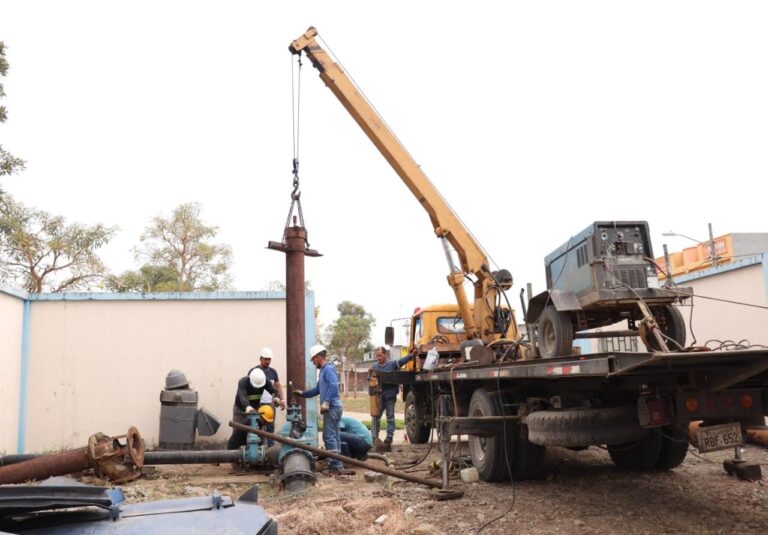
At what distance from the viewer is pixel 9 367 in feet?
34.0

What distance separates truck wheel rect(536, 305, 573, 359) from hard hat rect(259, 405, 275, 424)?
3.85m

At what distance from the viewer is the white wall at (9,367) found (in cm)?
1007

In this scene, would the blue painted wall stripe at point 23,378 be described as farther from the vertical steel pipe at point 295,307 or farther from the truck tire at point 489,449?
the truck tire at point 489,449

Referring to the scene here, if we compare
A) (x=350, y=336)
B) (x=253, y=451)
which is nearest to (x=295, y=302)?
(x=253, y=451)

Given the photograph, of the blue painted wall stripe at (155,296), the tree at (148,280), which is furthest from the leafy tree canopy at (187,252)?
the blue painted wall stripe at (155,296)

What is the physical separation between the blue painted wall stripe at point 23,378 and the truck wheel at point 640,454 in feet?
30.7

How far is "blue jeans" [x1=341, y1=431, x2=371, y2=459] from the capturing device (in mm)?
9095

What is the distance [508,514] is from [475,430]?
1.28m

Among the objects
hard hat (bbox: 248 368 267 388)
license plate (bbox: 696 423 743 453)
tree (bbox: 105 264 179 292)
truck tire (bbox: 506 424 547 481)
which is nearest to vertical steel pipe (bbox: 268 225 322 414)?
hard hat (bbox: 248 368 267 388)

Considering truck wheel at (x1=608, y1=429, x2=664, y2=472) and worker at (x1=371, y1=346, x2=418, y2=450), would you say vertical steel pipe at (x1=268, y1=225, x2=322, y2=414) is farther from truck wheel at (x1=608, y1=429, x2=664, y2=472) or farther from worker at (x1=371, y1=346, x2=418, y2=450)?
truck wheel at (x1=608, y1=429, x2=664, y2=472)

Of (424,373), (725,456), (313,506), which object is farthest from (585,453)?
(313,506)

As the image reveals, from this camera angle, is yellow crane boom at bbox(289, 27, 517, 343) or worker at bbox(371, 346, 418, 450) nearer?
yellow crane boom at bbox(289, 27, 517, 343)

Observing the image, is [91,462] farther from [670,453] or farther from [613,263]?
[670,453]

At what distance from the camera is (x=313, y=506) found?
6.12m
